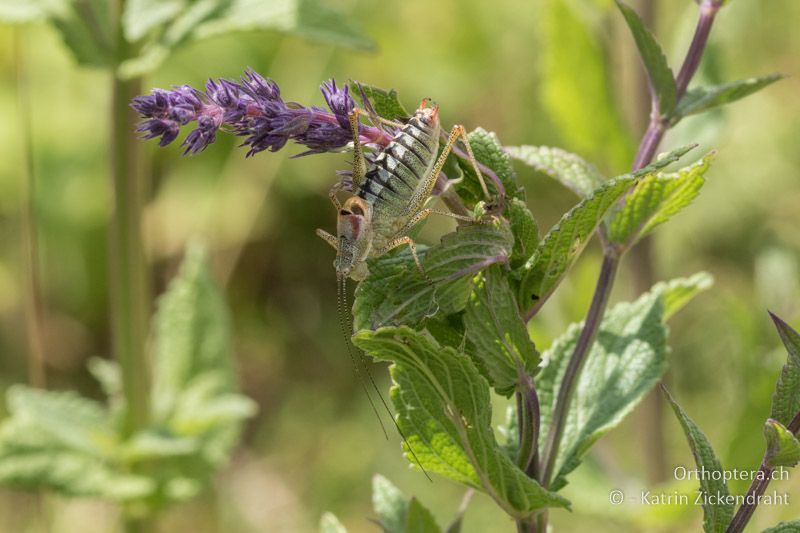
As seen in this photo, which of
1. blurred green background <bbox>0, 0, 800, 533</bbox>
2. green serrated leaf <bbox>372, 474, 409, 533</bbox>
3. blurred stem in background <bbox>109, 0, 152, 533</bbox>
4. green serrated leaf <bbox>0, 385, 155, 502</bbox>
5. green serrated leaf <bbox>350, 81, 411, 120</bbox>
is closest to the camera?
green serrated leaf <bbox>350, 81, 411, 120</bbox>

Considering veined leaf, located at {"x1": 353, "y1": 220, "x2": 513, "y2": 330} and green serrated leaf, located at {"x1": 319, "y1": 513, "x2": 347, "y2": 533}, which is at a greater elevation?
veined leaf, located at {"x1": 353, "y1": 220, "x2": 513, "y2": 330}

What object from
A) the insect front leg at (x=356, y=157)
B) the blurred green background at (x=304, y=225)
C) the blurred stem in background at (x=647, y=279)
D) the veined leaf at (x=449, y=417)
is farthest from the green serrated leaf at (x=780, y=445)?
the blurred green background at (x=304, y=225)

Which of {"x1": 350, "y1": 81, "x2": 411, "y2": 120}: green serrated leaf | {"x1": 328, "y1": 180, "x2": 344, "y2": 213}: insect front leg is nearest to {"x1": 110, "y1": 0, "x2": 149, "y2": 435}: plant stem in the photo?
{"x1": 328, "y1": 180, "x2": 344, "y2": 213}: insect front leg

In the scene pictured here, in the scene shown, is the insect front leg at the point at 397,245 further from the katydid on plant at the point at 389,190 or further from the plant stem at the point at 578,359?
the plant stem at the point at 578,359

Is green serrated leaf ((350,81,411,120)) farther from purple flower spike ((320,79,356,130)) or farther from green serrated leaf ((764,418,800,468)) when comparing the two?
green serrated leaf ((764,418,800,468))

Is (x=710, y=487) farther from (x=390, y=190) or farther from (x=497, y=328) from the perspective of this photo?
(x=390, y=190)

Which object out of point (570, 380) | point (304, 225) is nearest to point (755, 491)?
point (570, 380)

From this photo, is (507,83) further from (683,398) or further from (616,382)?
(616,382)
